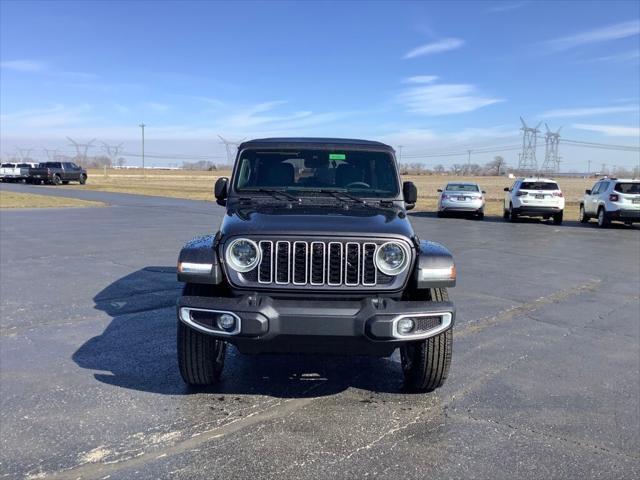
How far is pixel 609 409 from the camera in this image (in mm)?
4199

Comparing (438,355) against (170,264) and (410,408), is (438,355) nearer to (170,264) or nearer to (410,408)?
(410,408)

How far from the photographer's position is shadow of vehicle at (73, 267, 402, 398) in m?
4.50

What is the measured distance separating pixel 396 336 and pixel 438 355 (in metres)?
0.67

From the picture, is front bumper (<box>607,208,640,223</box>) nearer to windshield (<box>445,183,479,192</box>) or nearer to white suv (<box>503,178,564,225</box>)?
white suv (<box>503,178,564,225</box>)

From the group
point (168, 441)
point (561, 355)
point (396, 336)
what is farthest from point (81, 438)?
point (561, 355)

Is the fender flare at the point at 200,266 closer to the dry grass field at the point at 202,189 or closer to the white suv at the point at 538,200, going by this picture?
the white suv at the point at 538,200

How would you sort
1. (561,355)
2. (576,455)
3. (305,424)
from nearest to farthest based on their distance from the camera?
(576,455)
(305,424)
(561,355)

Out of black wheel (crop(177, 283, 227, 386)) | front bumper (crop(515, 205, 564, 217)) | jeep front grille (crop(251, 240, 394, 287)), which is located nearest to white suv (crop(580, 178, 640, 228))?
front bumper (crop(515, 205, 564, 217))

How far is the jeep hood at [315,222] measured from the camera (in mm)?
3910

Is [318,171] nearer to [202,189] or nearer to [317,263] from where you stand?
[317,263]

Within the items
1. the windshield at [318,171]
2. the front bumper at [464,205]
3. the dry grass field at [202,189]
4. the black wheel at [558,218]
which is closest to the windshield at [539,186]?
the black wheel at [558,218]

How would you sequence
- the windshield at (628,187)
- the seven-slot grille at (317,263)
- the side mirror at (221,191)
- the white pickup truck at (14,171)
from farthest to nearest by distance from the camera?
the white pickup truck at (14,171), the windshield at (628,187), the side mirror at (221,191), the seven-slot grille at (317,263)

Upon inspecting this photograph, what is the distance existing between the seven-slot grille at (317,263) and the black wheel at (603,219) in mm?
18363

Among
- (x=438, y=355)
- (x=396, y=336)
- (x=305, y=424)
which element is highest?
(x=396, y=336)
